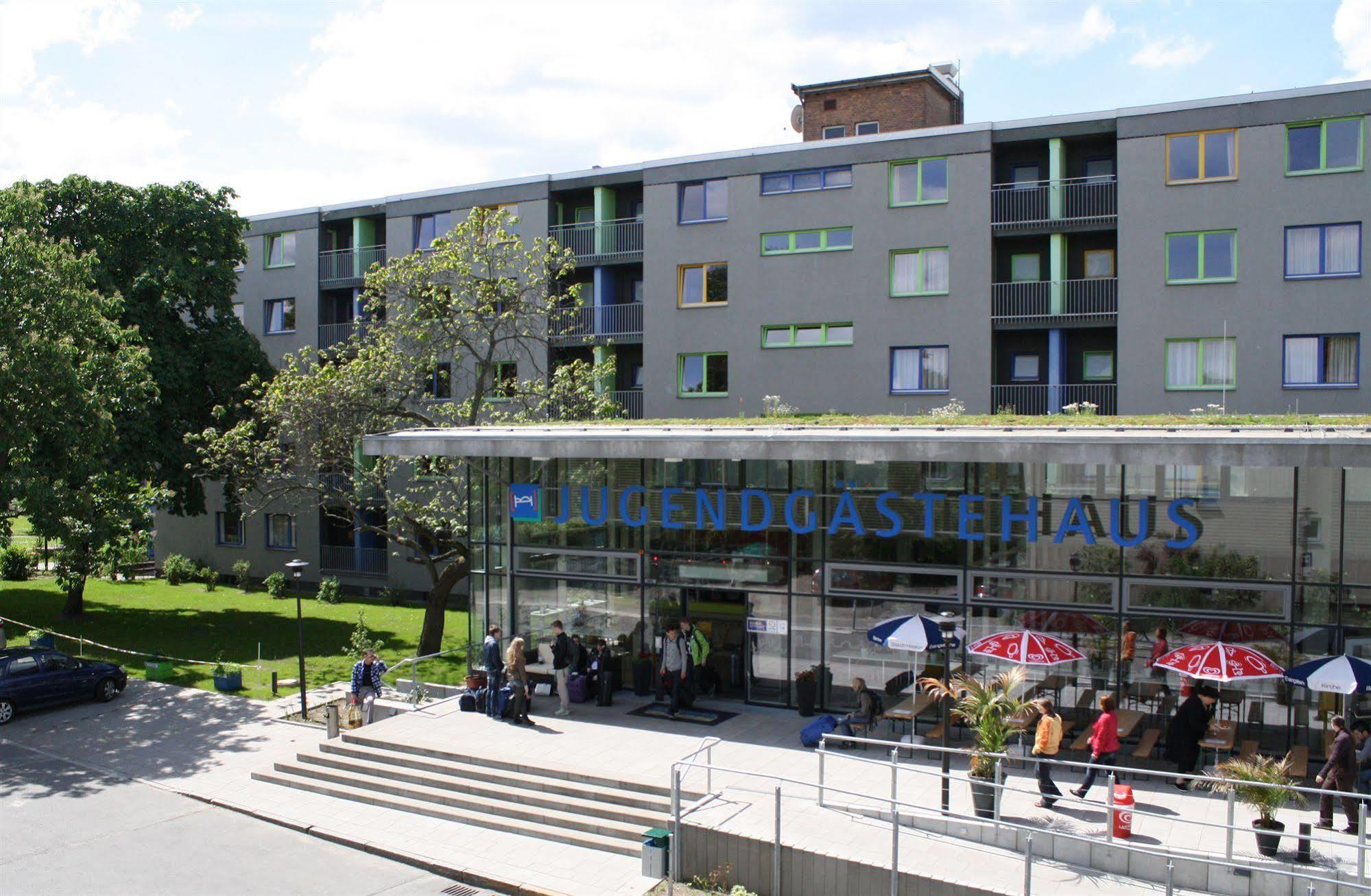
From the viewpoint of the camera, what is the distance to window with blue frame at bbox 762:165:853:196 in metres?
30.4

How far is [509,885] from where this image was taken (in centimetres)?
1328

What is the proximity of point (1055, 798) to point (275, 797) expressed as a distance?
11785mm

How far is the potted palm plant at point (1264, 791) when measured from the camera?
11.5 meters

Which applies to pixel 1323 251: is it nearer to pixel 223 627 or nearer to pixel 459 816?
pixel 459 816

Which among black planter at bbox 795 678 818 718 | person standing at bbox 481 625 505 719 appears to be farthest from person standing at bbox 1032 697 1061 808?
person standing at bbox 481 625 505 719

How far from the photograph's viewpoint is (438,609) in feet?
82.7

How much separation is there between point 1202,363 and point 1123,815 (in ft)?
59.4

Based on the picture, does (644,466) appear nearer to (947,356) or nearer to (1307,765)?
(1307,765)

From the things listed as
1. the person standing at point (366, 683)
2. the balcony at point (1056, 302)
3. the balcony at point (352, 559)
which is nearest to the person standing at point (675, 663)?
Answer: the person standing at point (366, 683)

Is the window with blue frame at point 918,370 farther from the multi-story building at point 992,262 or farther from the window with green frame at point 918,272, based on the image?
the window with green frame at point 918,272

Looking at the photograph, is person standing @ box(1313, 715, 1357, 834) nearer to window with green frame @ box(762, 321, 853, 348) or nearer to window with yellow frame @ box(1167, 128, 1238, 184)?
window with yellow frame @ box(1167, 128, 1238, 184)

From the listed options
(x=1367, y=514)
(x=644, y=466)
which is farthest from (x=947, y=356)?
(x=1367, y=514)

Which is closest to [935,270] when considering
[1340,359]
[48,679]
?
[1340,359]

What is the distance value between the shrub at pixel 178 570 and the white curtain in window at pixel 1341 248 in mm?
39889
